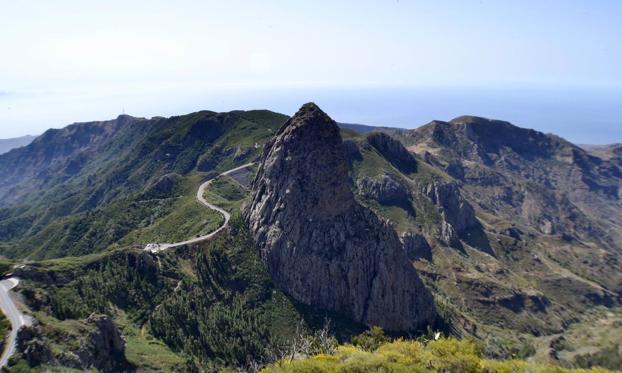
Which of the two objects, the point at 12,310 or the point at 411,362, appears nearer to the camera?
the point at 411,362

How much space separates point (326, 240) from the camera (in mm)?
132750

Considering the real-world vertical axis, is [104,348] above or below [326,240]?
below

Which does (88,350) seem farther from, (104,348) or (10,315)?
(10,315)

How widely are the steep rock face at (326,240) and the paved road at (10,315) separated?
6628cm

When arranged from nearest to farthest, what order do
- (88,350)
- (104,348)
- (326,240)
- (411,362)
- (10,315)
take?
(411,362) < (88,350) < (10,315) < (104,348) < (326,240)

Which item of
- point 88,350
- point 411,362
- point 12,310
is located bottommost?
point 88,350

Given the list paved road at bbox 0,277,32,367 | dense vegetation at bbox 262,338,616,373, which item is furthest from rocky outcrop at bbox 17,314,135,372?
dense vegetation at bbox 262,338,616,373

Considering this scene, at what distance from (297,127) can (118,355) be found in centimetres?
8579

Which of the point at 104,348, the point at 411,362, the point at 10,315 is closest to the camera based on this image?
the point at 411,362

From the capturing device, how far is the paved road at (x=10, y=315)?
6850 centimetres

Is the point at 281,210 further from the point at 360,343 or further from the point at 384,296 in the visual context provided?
the point at 360,343

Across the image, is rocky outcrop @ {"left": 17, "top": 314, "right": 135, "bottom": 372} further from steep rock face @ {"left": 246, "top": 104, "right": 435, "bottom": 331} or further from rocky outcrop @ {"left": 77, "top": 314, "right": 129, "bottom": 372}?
steep rock face @ {"left": 246, "top": 104, "right": 435, "bottom": 331}

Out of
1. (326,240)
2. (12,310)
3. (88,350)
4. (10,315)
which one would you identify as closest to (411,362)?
(88,350)

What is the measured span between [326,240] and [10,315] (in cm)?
8110
